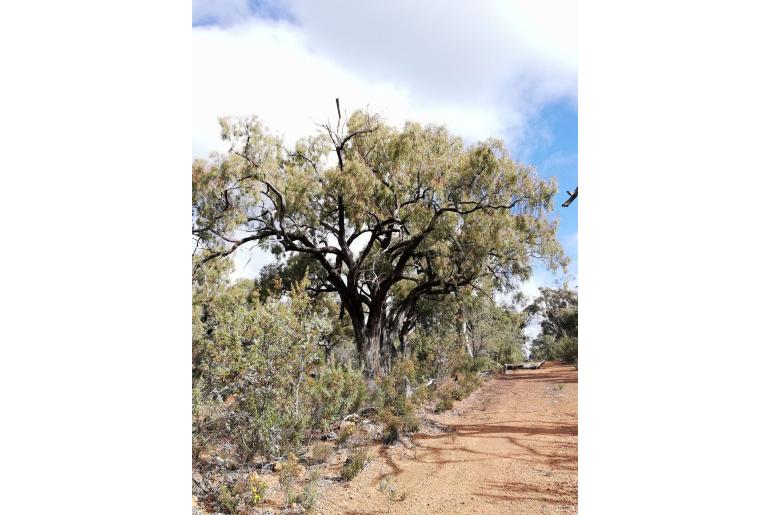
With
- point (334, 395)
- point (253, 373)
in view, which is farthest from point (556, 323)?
point (253, 373)

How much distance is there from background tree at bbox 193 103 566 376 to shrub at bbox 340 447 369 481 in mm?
3303

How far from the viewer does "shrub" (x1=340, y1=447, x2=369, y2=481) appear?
319cm

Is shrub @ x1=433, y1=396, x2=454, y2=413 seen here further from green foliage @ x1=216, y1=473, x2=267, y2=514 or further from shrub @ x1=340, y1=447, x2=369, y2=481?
green foliage @ x1=216, y1=473, x2=267, y2=514

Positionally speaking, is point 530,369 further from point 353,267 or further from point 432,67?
point 432,67

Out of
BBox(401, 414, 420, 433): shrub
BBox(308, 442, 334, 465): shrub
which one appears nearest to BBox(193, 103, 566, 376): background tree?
BBox(401, 414, 420, 433): shrub

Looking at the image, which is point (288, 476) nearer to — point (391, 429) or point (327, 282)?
point (391, 429)

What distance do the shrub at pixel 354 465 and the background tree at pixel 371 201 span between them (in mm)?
3303

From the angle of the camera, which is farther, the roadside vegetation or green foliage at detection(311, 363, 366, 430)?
green foliage at detection(311, 363, 366, 430)

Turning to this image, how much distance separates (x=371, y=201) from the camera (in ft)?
20.5

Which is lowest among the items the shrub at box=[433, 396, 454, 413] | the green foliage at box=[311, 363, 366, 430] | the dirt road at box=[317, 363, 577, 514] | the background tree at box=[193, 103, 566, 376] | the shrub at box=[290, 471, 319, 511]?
the shrub at box=[433, 396, 454, 413]

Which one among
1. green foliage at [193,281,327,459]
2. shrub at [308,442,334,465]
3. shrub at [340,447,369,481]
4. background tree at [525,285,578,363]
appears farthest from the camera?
background tree at [525,285,578,363]

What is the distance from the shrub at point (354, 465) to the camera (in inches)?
126
